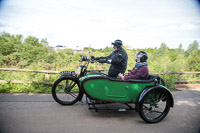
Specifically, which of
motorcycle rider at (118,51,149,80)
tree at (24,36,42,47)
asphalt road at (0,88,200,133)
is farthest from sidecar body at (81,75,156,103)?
tree at (24,36,42,47)

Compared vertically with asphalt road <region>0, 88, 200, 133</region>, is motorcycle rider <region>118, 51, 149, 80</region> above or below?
above

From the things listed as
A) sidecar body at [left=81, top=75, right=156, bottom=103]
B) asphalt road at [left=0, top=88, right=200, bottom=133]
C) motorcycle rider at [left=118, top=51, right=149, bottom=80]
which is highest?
motorcycle rider at [left=118, top=51, right=149, bottom=80]

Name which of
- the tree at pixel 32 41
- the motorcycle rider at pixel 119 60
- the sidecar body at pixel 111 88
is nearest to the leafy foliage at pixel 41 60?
the tree at pixel 32 41

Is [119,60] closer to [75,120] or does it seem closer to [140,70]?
[140,70]

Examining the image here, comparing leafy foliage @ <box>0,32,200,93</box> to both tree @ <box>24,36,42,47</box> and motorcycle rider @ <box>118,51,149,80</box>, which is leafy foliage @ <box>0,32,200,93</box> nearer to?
tree @ <box>24,36,42,47</box>

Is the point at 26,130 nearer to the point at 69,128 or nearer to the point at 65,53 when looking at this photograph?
the point at 69,128

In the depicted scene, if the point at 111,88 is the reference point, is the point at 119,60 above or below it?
above

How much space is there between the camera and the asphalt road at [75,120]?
9.76 ft

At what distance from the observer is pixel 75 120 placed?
3336mm

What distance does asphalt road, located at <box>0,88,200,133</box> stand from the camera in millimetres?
2975

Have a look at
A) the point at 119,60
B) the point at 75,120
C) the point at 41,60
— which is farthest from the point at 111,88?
the point at 41,60

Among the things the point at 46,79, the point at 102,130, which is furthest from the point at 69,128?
the point at 46,79

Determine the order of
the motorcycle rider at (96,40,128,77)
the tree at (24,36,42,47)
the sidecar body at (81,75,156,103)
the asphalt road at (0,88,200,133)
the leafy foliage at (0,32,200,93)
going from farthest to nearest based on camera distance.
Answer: the tree at (24,36,42,47), the leafy foliage at (0,32,200,93), the motorcycle rider at (96,40,128,77), the sidecar body at (81,75,156,103), the asphalt road at (0,88,200,133)

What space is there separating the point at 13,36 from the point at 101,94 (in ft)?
35.8
